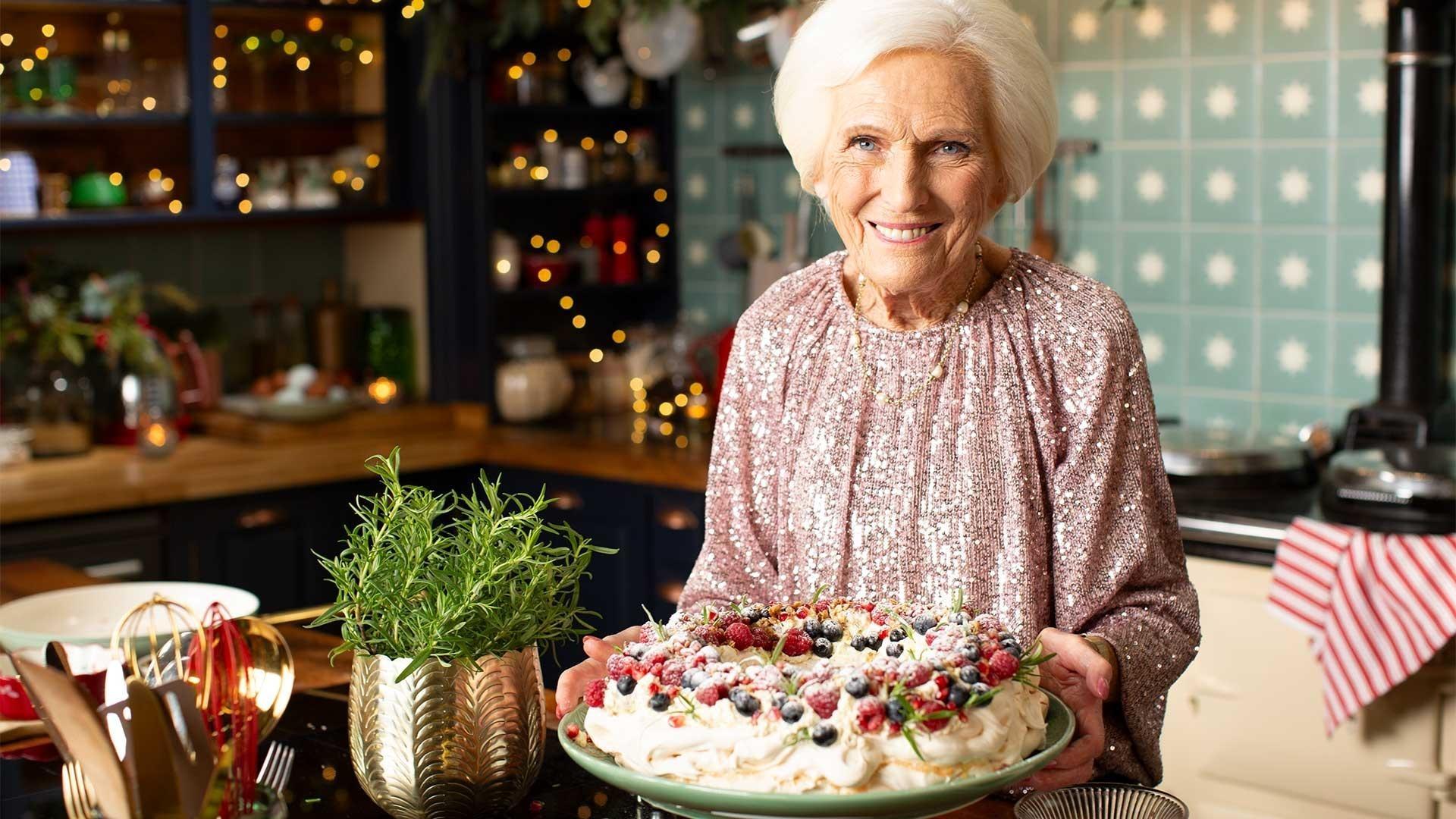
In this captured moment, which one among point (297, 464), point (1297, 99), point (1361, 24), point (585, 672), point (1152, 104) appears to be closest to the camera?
point (585, 672)

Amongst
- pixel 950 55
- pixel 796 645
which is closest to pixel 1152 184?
pixel 950 55

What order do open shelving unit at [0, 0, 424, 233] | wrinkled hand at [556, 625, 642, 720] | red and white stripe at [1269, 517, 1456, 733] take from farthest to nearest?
1. open shelving unit at [0, 0, 424, 233]
2. red and white stripe at [1269, 517, 1456, 733]
3. wrinkled hand at [556, 625, 642, 720]

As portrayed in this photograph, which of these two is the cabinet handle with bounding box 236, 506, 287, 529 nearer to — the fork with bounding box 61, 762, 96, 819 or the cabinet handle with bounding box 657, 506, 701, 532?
the cabinet handle with bounding box 657, 506, 701, 532

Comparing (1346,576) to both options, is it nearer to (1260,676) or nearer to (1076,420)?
(1260,676)

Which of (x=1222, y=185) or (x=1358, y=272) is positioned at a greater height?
(x=1222, y=185)

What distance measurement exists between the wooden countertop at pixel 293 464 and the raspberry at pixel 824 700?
233cm

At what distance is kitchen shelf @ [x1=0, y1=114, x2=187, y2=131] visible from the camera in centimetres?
355

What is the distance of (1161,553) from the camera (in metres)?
1.51

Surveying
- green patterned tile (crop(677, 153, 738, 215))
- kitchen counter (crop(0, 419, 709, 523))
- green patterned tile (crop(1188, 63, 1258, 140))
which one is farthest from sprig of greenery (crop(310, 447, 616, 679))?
green patterned tile (crop(677, 153, 738, 215))

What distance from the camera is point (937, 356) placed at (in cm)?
157

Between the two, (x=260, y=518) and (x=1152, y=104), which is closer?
(x=1152, y=104)

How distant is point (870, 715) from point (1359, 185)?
241 cm

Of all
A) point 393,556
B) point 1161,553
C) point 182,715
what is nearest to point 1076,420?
point 1161,553

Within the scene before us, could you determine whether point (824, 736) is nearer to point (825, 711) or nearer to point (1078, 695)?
point (825, 711)
